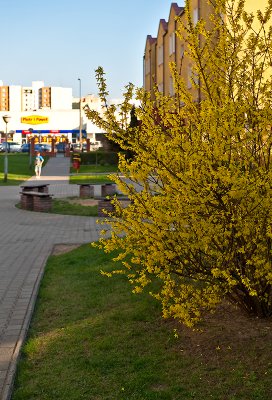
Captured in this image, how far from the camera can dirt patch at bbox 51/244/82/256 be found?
10119 mm

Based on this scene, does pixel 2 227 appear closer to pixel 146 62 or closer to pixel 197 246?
Answer: pixel 197 246

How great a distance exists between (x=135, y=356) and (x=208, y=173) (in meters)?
1.62

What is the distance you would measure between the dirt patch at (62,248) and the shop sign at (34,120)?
261 ft

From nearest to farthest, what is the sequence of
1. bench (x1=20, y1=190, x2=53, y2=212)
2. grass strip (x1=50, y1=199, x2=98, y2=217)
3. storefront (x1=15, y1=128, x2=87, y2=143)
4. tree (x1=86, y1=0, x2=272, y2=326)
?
1. tree (x1=86, y1=0, x2=272, y2=326)
2. grass strip (x1=50, y1=199, x2=98, y2=217)
3. bench (x1=20, y1=190, x2=53, y2=212)
4. storefront (x1=15, y1=128, x2=87, y2=143)

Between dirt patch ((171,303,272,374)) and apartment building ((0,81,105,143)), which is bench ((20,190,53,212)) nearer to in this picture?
dirt patch ((171,303,272,374))

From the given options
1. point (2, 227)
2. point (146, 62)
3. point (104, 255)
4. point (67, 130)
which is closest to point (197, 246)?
point (104, 255)

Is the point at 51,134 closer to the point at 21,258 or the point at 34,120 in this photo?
the point at 34,120

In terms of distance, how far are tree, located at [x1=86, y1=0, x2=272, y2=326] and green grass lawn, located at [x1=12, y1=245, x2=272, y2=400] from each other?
31 cm

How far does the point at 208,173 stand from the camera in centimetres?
422

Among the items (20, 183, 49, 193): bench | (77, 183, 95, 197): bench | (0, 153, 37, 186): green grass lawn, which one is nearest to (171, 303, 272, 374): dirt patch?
(20, 183, 49, 193): bench

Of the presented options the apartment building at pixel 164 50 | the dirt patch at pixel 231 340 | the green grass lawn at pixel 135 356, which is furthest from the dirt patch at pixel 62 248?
the apartment building at pixel 164 50

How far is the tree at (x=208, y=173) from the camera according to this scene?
14.0ft

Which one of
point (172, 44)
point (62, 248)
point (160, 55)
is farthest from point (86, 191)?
point (160, 55)

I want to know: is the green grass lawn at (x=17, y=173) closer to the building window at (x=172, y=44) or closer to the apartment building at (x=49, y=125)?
the building window at (x=172, y=44)
